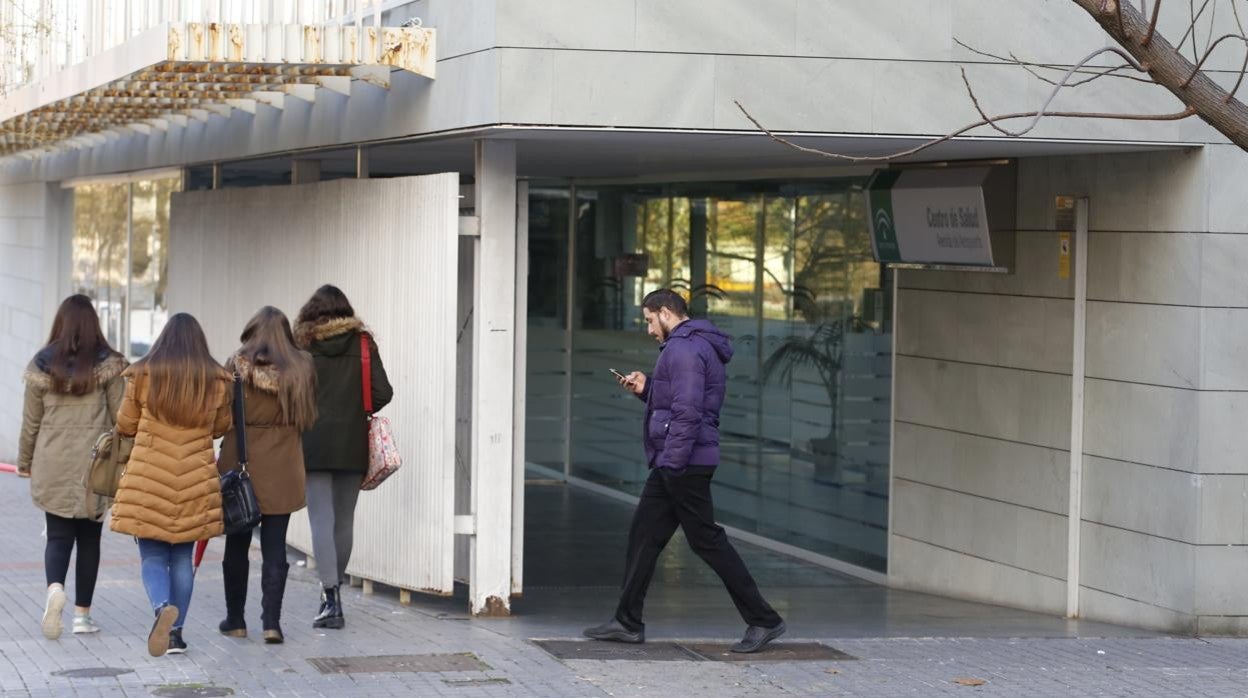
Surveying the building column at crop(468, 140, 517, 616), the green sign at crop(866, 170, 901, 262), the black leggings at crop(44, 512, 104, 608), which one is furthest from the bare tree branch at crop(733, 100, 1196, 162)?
the black leggings at crop(44, 512, 104, 608)

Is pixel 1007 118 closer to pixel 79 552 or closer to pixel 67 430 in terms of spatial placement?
A: pixel 67 430

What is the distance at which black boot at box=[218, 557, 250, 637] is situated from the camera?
29.6 feet

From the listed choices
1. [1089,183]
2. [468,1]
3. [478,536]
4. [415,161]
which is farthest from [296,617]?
[1089,183]

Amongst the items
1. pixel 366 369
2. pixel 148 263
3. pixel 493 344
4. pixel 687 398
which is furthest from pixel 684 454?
pixel 148 263

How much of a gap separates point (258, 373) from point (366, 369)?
0.84m

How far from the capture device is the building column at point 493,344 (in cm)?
982

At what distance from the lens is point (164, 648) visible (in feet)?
27.2

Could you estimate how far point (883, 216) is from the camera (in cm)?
1202

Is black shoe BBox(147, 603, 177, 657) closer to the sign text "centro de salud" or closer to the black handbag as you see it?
the black handbag

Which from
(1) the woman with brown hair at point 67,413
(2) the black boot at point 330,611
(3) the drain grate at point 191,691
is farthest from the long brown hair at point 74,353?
(3) the drain grate at point 191,691

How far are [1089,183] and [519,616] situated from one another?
166 inches

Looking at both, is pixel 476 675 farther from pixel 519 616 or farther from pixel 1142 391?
pixel 1142 391

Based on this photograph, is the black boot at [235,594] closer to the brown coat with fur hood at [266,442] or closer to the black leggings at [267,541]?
the black leggings at [267,541]

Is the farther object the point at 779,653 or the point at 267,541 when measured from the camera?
the point at 779,653
